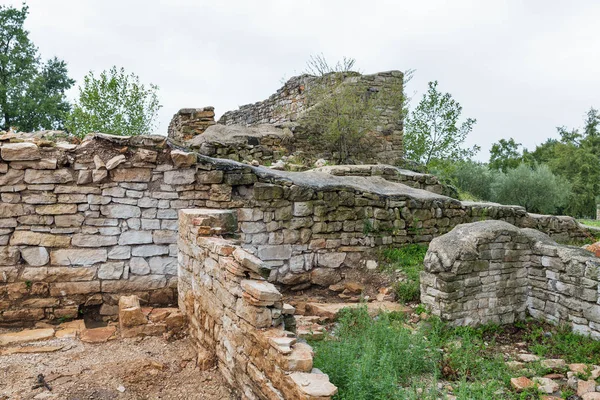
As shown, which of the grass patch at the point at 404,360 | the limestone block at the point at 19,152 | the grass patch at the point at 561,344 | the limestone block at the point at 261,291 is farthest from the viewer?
the limestone block at the point at 19,152

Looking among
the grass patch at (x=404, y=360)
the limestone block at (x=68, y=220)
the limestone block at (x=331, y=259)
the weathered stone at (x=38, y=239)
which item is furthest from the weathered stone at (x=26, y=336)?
the limestone block at (x=331, y=259)

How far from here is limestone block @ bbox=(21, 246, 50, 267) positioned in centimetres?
565

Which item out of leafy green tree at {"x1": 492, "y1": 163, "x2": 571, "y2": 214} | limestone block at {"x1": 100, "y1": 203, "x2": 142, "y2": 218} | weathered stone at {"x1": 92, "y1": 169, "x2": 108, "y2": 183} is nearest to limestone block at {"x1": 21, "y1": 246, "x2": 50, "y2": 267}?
limestone block at {"x1": 100, "y1": 203, "x2": 142, "y2": 218}

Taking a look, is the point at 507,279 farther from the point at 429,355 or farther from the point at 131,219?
the point at 131,219

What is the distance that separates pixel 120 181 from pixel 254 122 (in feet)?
33.6

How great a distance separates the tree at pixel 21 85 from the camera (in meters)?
20.9

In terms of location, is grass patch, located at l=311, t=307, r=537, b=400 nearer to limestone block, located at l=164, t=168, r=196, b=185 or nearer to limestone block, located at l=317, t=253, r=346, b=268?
limestone block, located at l=317, t=253, r=346, b=268

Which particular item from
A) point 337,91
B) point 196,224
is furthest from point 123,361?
point 337,91

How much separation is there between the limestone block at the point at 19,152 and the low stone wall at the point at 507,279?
5.51 m

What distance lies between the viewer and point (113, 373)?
420 cm

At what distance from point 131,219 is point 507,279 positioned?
544cm

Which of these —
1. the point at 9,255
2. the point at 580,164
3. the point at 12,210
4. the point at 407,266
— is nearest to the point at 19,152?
the point at 12,210

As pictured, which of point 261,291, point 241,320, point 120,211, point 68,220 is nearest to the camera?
point 261,291

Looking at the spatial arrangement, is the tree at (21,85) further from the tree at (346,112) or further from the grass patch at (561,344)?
the grass patch at (561,344)
